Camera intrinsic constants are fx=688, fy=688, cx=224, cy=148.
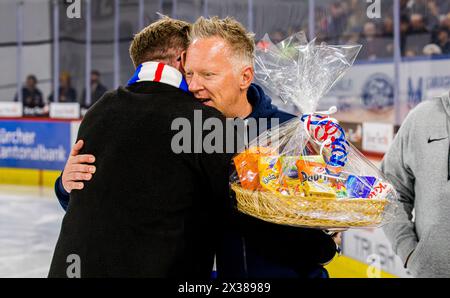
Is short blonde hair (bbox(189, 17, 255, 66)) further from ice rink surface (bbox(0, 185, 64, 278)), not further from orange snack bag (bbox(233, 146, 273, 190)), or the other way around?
ice rink surface (bbox(0, 185, 64, 278))

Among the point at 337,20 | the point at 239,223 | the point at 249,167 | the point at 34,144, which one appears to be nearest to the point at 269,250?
the point at 239,223

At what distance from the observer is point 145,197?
166 cm

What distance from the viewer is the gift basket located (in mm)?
1570

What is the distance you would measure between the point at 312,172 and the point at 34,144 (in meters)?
9.80

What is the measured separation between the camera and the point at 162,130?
1.68 metres

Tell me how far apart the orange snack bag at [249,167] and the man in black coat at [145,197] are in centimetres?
4

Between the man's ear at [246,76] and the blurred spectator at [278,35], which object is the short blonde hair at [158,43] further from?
the blurred spectator at [278,35]

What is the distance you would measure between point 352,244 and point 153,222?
3.81 m

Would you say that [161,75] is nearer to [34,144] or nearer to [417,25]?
[417,25]

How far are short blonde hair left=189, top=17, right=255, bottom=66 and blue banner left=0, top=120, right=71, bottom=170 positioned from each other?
8782 millimetres

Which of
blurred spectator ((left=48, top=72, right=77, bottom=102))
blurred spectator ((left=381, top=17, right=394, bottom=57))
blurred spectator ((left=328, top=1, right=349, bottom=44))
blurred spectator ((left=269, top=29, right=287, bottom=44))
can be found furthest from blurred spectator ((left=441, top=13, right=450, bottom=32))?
blurred spectator ((left=48, top=72, right=77, bottom=102))

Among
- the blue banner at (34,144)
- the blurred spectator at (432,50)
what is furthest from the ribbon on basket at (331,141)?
the blue banner at (34,144)
